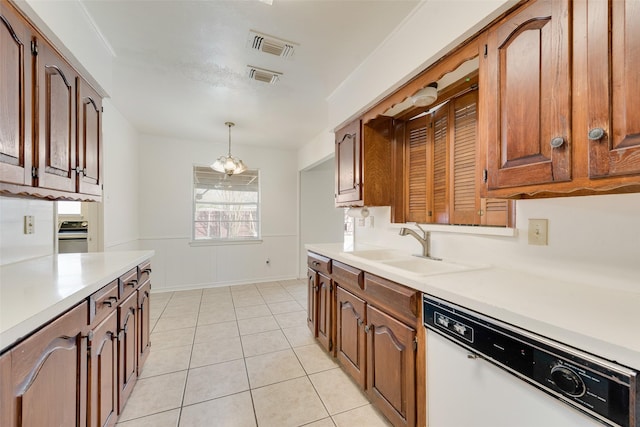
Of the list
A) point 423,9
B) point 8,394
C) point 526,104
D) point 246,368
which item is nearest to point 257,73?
point 423,9

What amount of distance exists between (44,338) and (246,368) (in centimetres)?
154

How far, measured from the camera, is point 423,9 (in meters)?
1.53

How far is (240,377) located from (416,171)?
2179 millimetres

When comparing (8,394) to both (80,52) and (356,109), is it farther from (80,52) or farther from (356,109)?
(356,109)

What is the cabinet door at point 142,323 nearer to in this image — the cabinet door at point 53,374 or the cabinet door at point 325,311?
the cabinet door at point 53,374

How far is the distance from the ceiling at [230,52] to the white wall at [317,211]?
1778 millimetres

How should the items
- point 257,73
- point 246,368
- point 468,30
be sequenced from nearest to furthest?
point 468,30 < point 246,368 < point 257,73

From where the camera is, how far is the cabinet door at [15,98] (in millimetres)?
1120

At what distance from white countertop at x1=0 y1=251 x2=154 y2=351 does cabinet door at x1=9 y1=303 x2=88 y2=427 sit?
0.19 feet

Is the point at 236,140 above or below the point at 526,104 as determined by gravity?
above

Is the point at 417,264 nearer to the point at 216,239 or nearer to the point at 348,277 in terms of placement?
the point at 348,277

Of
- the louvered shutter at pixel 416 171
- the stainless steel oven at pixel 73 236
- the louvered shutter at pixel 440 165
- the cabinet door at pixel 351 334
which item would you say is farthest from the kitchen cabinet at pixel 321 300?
the stainless steel oven at pixel 73 236

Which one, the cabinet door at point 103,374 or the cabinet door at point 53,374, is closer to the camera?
the cabinet door at point 53,374

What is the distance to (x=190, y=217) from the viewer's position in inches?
173
